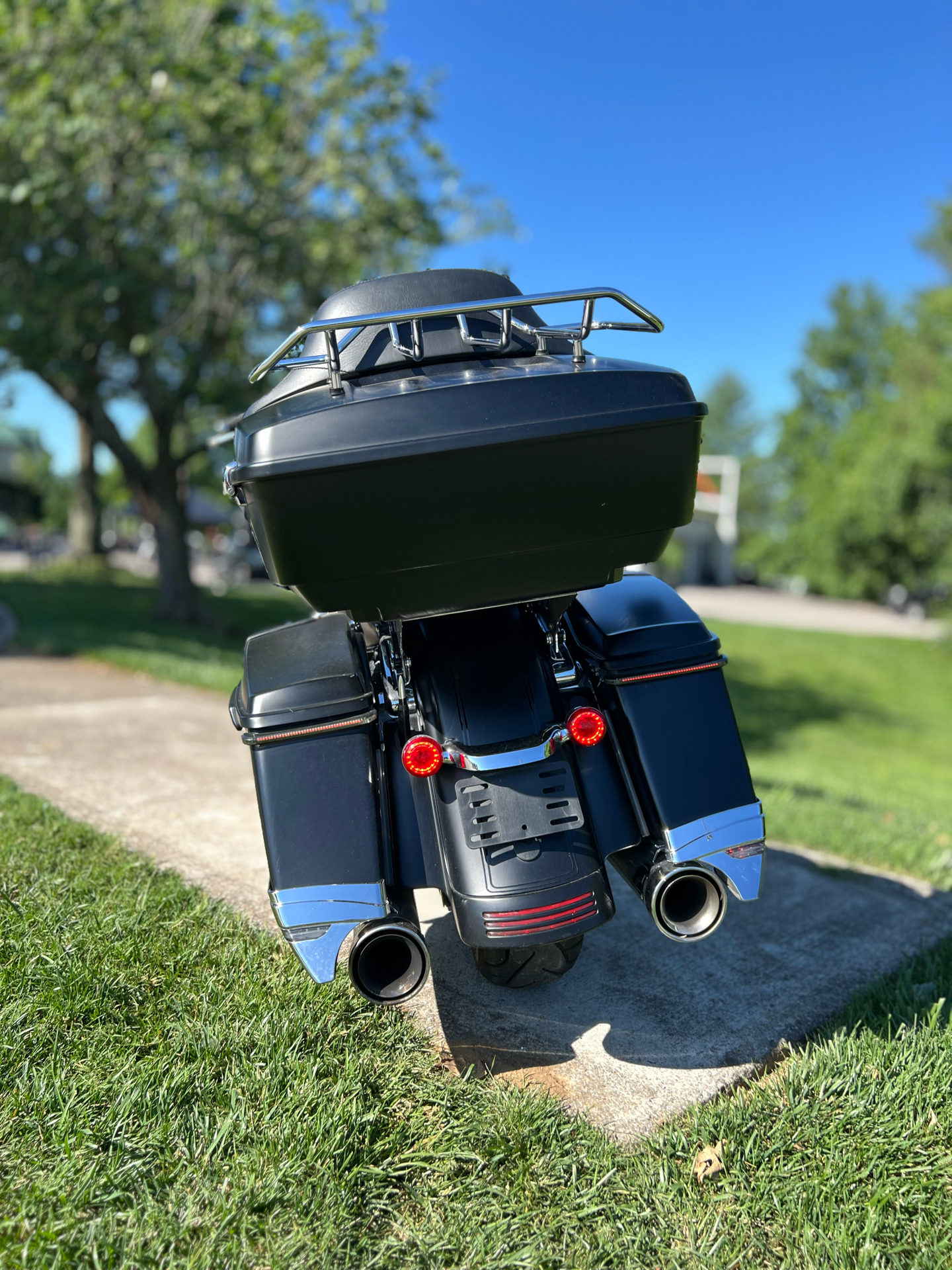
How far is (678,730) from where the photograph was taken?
2242mm

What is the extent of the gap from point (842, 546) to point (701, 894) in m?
37.2

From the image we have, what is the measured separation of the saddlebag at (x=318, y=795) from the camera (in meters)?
1.99

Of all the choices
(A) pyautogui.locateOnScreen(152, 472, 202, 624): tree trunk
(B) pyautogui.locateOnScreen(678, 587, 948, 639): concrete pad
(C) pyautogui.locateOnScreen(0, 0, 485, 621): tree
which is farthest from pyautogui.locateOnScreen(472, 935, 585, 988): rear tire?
(B) pyautogui.locateOnScreen(678, 587, 948, 639): concrete pad

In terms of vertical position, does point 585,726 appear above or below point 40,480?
above

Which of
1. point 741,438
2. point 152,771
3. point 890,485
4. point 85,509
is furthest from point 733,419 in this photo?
point 152,771

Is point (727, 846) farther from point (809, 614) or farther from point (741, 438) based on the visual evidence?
point (741, 438)

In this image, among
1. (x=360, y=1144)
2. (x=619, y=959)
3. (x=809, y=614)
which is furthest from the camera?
(x=809, y=614)

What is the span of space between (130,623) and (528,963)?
1206cm

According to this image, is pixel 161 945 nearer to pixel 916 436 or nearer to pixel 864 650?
pixel 864 650

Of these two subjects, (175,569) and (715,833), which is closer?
(715,833)

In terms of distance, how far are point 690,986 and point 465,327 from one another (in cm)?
180

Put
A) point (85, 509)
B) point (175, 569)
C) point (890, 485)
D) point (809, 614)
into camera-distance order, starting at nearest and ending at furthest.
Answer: point (175, 569) < point (85, 509) < point (809, 614) < point (890, 485)

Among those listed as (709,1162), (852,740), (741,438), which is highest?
(709,1162)

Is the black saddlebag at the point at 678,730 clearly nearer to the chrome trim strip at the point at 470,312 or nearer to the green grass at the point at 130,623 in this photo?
the chrome trim strip at the point at 470,312
